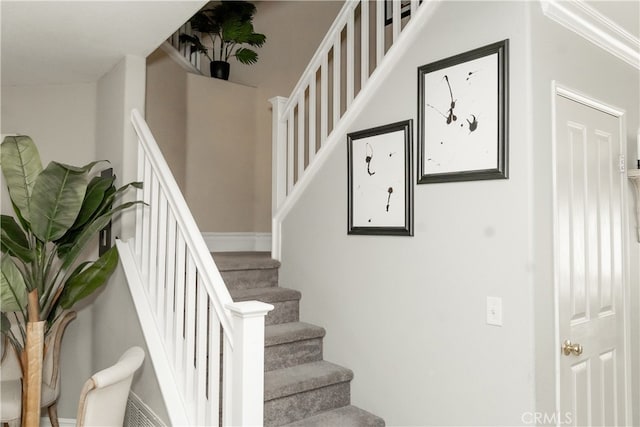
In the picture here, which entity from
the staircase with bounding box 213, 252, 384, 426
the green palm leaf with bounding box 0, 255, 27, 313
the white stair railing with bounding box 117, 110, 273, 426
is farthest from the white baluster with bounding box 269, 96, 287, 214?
the green palm leaf with bounding box 0, 255, 27, 313

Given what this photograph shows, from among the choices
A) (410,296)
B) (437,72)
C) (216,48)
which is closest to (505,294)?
(410,296)

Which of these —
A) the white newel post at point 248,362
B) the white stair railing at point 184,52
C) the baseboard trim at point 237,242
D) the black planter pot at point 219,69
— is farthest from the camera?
the black planter pot at point 219,69

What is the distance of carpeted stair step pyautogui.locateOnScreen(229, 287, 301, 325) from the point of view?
3.15m

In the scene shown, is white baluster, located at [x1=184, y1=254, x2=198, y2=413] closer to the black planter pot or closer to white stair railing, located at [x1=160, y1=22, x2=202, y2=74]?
white stair railing, located at [x1=160, y1=22, x2=202, y2=74]

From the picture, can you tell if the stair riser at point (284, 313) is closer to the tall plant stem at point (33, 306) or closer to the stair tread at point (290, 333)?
the stair tread at point (290, 333)

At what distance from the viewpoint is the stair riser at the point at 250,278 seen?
320cm

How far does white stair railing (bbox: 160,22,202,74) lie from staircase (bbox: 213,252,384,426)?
2166 millimetres

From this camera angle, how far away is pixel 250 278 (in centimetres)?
332

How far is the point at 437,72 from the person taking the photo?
2.43m

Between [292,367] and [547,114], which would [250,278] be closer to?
[292,367]

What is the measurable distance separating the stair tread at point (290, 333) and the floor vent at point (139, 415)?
72cm

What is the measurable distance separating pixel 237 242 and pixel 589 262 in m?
3.25

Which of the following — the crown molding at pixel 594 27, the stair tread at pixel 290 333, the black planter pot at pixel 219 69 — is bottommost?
the stair tread at pixel 290 333

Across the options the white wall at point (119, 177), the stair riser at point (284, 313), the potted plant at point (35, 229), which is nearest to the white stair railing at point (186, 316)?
Answer: the white wall at point (119, 177)
